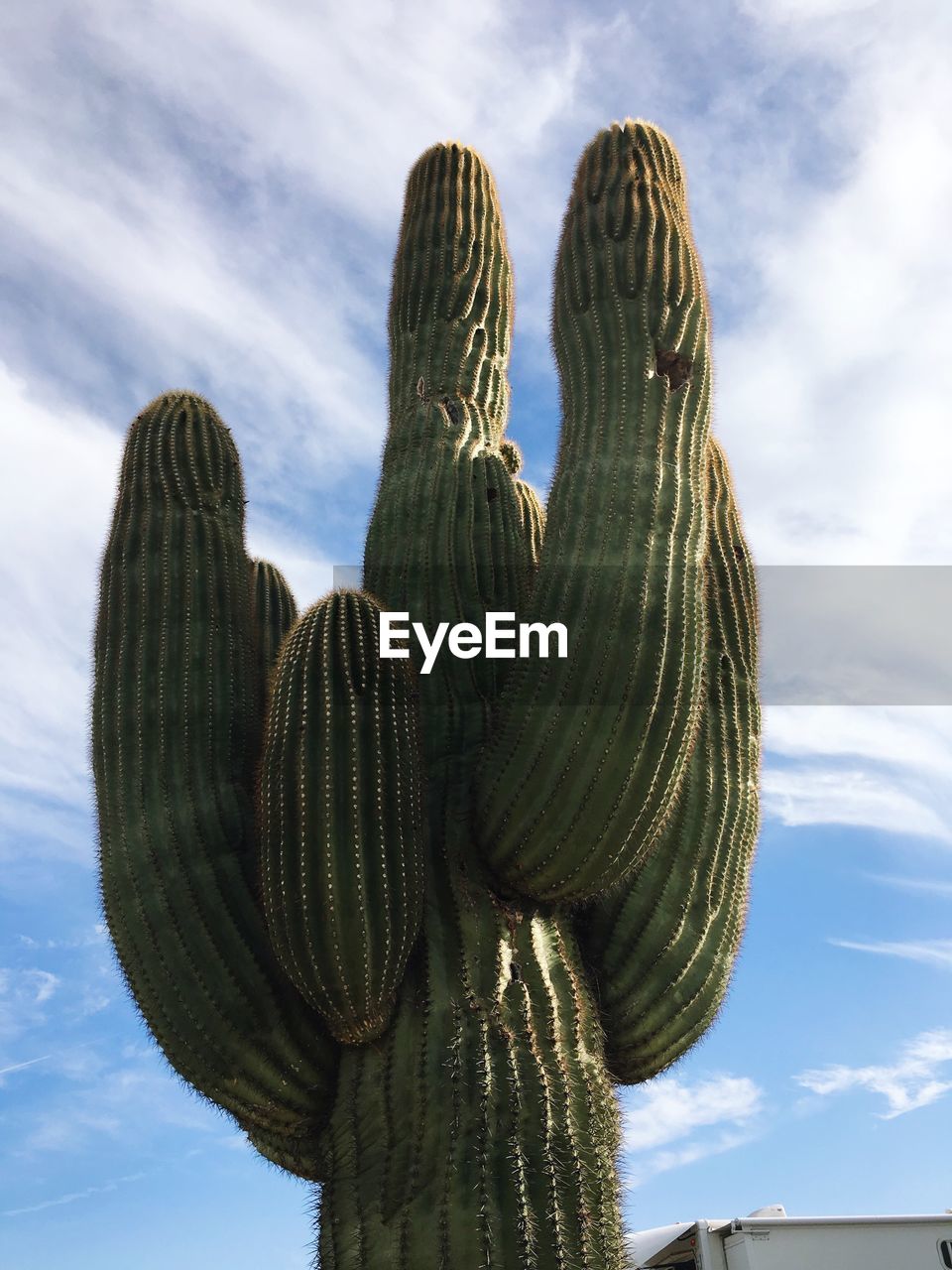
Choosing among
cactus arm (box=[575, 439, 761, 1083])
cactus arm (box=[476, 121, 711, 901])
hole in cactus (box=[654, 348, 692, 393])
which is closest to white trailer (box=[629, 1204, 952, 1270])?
cactus arm (box=[575, 439, 761, 1083])

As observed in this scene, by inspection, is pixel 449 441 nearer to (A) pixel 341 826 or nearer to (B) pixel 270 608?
(B) pixel 270 608

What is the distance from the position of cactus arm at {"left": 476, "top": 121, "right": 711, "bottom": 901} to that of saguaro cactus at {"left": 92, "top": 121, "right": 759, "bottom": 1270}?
0.01m

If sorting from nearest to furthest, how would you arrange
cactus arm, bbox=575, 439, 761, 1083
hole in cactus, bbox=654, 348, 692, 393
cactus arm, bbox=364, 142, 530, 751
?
cactus arm, bbox=575, 439, 761, 1083 < hole in cactus, bbox=654, 348, 692, 393 < cactus arm, bbox=364, 142, 530, 751

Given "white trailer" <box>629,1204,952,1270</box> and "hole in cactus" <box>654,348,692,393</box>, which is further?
"white trailer" <box>629,1204,952,1270</box>

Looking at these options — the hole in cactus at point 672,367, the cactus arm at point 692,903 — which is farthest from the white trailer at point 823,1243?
the hole in cactus at point 672,367

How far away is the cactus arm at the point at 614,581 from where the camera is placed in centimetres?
436

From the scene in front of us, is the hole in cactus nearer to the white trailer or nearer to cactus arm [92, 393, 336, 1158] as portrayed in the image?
cactus arm [92, 393, 336, 1158]

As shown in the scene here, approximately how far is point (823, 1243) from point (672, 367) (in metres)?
5.68

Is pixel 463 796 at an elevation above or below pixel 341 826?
above

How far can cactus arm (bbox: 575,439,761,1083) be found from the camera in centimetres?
491

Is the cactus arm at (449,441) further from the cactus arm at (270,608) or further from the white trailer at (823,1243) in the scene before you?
the white trailer at (823,1243)

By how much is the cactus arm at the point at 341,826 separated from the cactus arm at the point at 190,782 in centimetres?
30

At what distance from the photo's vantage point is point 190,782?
484 cm

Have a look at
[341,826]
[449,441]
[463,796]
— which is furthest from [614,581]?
[449,441]
